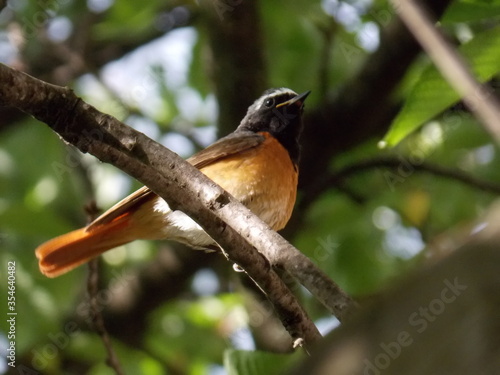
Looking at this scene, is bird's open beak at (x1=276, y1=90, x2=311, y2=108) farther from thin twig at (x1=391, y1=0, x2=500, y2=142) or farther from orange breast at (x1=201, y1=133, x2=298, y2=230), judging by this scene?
thin twig at (x1=391, y1=0, x2=500, y2=142)

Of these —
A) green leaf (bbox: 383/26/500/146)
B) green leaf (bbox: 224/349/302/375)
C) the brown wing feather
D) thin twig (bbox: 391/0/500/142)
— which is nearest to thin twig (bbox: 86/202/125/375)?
the brown wing feather

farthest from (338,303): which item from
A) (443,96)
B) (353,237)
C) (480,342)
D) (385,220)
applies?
(385,220)

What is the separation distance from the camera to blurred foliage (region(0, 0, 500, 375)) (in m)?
5.59

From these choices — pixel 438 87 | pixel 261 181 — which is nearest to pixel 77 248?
pixel 261 181

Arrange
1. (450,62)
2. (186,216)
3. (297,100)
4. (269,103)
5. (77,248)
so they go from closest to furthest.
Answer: (450,62)
(186,216)
(77,248)
(297,100)
(269,103)

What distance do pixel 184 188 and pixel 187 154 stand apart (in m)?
4.23

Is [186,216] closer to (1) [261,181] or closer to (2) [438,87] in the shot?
(1) [261,181]

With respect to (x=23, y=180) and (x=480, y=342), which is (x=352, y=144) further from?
(x=480, y=342)

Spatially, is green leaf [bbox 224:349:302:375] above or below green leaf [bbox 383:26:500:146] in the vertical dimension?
below

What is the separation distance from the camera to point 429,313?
1.01m

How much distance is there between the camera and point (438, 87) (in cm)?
260

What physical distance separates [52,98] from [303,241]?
3996 mm

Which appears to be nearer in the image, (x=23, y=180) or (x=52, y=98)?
(x=52, y=98)

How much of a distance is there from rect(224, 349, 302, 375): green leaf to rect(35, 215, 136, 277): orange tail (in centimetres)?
244
